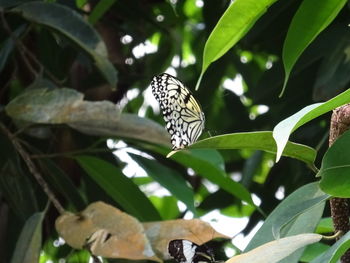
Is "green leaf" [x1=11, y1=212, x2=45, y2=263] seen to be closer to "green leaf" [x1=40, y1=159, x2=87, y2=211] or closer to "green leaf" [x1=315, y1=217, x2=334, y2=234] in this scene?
"green leaf" [x1=40, y1=159, x2=87, y2=211]

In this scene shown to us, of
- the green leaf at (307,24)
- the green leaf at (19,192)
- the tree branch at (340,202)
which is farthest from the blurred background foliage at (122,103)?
the tree branch at (340,202)

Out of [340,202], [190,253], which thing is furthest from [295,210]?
[190,253]

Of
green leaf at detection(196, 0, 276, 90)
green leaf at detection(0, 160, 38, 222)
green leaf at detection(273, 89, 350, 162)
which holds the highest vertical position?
green leaf at detection(196, 0, 276, 90)

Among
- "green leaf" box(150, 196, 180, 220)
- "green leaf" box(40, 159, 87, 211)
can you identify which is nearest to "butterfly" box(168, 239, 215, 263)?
"green leaf" box(40, 159, 87, 211)

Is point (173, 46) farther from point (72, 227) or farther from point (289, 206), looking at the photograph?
point (289, 206)

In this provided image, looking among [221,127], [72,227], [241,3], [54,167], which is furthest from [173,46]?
[241,3]

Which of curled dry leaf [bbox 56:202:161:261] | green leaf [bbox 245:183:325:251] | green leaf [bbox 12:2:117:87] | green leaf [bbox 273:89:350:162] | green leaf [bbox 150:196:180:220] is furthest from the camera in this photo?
green leaf [bbox 150:196:180:220]

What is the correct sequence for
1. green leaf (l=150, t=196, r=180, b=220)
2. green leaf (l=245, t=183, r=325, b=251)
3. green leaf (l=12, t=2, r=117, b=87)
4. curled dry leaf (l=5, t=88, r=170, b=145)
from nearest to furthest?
green leaf (l=245, t=183, r=325, b=251)
curled dry leaf (l=5, t=88, r=170, b=145)
green leaf (l=12, t=2, r=117, b=87)
green leaf (l=150, t=196, r=180, b=220)
